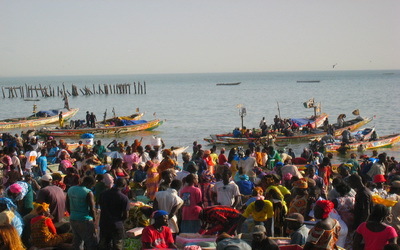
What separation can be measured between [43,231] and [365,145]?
25.7 meters

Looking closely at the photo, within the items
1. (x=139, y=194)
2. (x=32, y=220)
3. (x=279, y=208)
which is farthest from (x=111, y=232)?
(x=139, y=194)

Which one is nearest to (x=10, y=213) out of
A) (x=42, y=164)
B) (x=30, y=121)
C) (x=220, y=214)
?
(x=220, y=214)

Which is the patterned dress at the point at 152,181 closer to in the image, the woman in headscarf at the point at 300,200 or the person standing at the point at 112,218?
the person standing at the point at 112,218

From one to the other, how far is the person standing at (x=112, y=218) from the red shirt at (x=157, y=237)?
1.15m

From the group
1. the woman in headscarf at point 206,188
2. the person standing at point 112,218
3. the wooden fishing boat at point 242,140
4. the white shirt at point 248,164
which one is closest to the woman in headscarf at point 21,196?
the person standing at point 112,218

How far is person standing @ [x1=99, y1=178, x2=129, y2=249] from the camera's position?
8305 millimetres

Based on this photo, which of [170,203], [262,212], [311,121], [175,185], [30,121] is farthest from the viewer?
[30,121]

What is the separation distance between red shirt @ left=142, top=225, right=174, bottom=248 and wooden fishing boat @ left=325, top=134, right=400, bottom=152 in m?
22.3

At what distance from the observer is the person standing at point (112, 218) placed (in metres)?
8.30

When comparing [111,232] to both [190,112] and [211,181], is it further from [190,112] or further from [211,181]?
[190,112]

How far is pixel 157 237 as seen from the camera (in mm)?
7250

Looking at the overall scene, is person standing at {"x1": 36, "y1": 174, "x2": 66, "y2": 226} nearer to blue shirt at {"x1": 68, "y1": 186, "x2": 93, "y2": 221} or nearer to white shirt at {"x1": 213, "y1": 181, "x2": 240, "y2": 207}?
blue shirt at {"x1": 68, "y1": 186, "x2": 93, "y2": 221}

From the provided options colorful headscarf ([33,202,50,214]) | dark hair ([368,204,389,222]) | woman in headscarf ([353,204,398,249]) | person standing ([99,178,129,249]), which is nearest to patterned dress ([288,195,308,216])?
woman in headscarf ([353,204,398,249])

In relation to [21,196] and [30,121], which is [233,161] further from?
[30,121]
